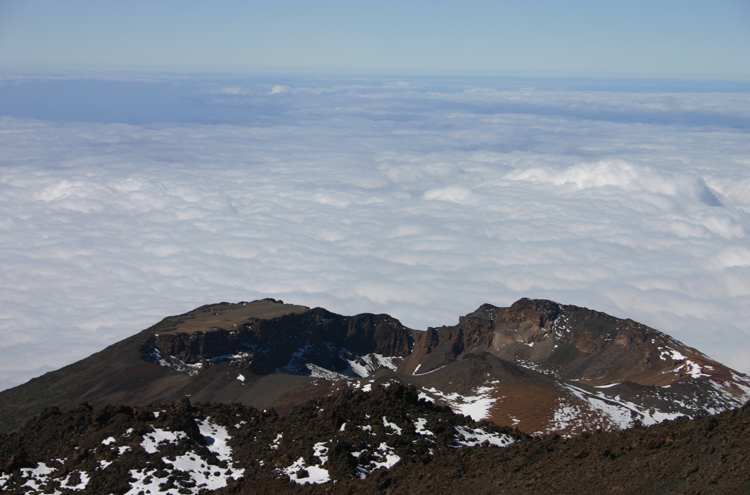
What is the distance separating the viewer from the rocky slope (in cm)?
5134

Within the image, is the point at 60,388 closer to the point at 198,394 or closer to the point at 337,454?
the point at 198,394

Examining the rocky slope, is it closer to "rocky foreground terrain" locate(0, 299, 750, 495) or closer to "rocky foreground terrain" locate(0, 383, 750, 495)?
"rocky foreground terrain" locate(0, 299, 750, 495)

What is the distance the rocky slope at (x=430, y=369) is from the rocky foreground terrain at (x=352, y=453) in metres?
20.3

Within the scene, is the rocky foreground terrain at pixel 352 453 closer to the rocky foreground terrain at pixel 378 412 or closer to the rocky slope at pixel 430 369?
the rocky foreground terrain at pixel 378 412

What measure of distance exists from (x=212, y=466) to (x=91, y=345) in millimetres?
85485

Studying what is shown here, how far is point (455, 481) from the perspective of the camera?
76.5ft

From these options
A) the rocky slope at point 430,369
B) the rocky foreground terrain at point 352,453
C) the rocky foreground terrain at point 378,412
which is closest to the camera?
the rocky foreground terrain at point 352,453

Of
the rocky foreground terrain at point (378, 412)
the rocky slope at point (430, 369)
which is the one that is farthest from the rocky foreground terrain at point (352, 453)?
the rocky slope at point (430, 369)

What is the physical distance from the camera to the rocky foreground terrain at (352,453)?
67.2ft

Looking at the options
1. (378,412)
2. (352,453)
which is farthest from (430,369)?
(352,453)

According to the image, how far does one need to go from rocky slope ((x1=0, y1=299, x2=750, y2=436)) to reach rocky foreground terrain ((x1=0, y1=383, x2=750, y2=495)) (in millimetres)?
20286

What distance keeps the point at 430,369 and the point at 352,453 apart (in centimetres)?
4849

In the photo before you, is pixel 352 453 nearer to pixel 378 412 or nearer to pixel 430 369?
pixel 378 412

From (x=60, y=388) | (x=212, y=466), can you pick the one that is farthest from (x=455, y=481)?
(x=60, y=388)
